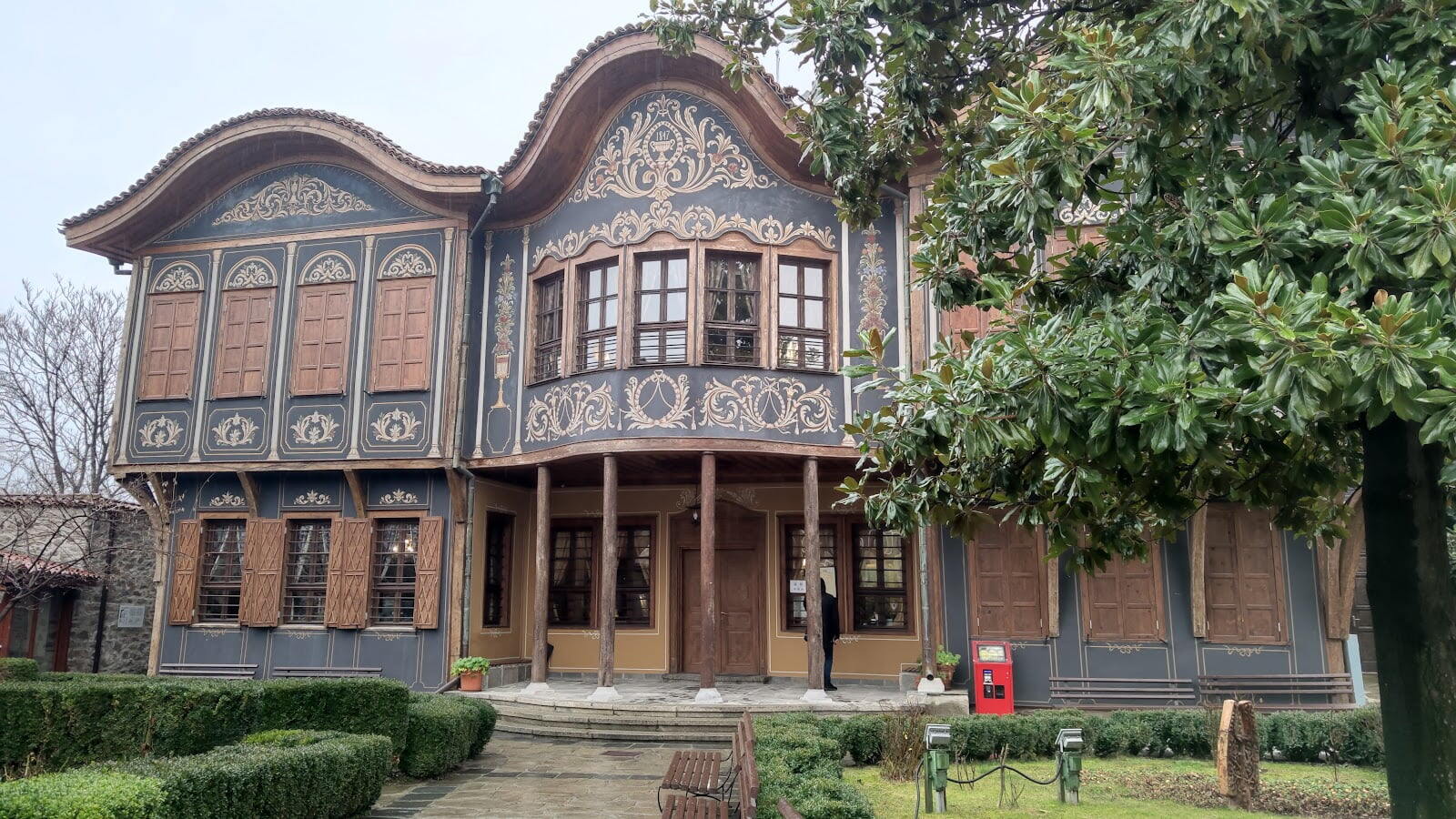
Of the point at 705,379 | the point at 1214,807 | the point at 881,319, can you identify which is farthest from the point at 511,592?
the point at 1214,807

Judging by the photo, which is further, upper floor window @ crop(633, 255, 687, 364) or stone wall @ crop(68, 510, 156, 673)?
stone wall @ crop(68, 510, 156, 673)

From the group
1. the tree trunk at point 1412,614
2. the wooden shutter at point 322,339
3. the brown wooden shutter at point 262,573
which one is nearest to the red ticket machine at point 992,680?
the tree trunk at point 1412,614

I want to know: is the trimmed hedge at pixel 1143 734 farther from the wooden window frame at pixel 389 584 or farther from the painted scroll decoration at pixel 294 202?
the painted scroll decoration at pixel 294 202

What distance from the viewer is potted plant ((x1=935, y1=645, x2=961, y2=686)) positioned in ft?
40.8

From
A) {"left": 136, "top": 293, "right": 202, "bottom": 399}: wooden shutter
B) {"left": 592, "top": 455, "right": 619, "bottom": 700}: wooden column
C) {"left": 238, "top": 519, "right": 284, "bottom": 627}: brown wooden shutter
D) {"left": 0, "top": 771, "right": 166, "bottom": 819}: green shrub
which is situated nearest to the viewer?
{"left": 0, "top": 771, "right": 166, "bottom": 819}: green shrub

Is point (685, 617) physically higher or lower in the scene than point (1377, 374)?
lower

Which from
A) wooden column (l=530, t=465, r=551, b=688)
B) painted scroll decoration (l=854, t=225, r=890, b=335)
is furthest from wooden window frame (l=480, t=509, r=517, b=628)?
painted scroll decoration (l=854, t=225, r=890, b=335)

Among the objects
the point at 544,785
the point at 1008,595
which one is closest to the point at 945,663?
the point at 1008,595

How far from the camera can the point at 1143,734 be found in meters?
10.5

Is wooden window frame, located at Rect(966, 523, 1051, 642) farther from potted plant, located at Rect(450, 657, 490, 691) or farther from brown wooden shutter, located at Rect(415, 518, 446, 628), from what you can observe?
brown wooden shutter, located at Rect(415, 518, 446, 628)

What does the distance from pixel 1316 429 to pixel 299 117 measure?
14398 mm

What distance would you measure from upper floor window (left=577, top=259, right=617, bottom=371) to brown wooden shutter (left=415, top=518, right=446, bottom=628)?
314cm

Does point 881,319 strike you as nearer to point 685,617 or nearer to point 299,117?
point 685,617

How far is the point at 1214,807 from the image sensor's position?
7953 mm
